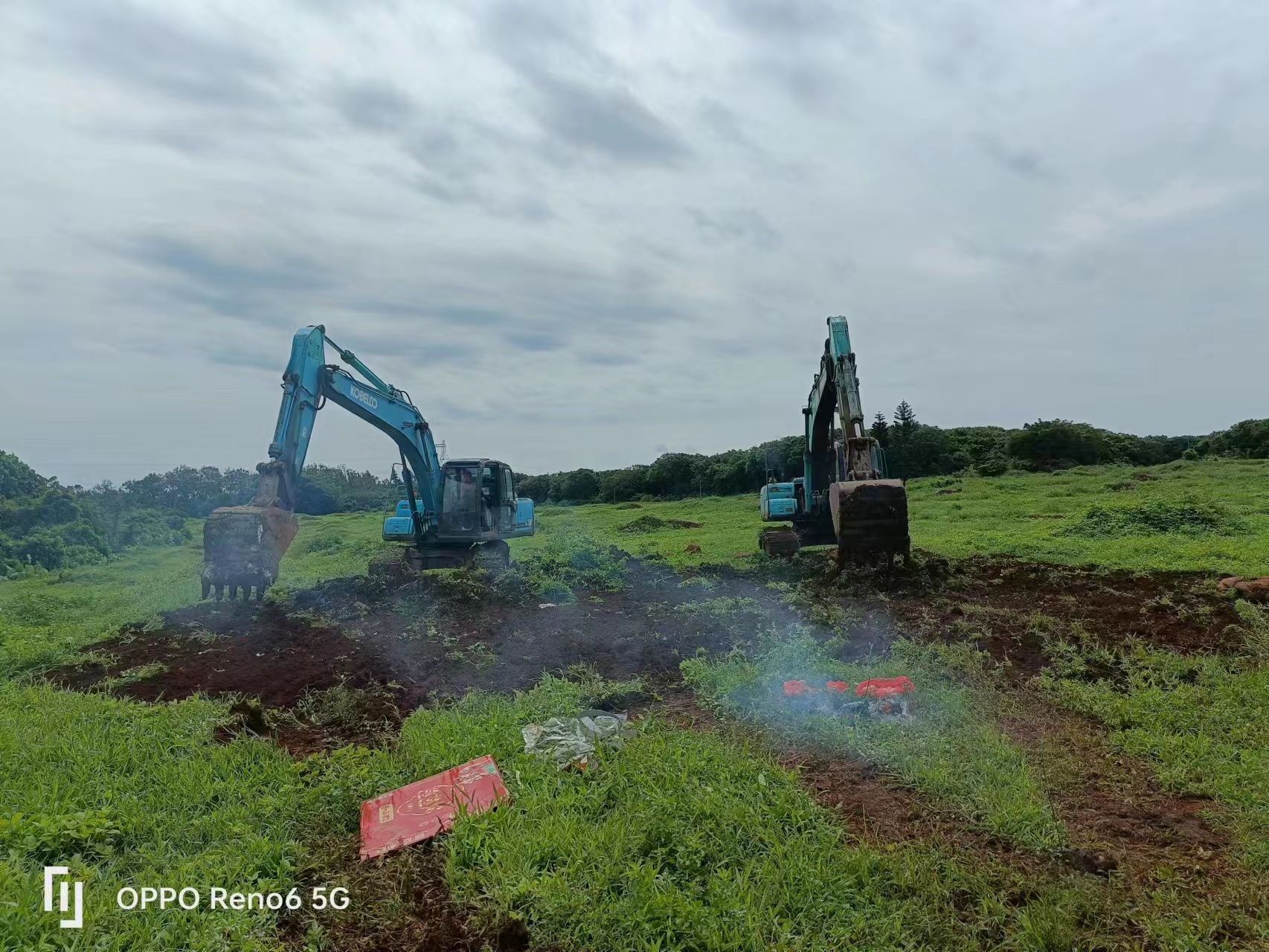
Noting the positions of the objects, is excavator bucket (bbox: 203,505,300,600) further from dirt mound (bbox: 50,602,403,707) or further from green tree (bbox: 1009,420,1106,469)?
green tree (bbox: 1009,420,1106,469)

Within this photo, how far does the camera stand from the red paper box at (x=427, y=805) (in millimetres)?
3826

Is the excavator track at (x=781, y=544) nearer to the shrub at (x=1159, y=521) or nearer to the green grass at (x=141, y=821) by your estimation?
the shrub at (x=1159, y=521)

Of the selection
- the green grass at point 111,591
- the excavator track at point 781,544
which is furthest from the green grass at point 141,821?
the excavator track at point 781,544

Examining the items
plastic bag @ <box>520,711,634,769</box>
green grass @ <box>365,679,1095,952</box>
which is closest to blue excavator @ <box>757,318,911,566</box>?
plastic bag @ <box>520,711,634,769</box>

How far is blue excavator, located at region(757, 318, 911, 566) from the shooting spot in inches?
375

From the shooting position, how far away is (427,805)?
407 centimetres

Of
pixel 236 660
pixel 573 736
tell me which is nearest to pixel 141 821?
pixel 573 736

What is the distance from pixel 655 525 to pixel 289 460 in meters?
16.8

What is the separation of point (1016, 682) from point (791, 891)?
396 centimetres

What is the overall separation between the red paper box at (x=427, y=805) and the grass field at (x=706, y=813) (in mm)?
148

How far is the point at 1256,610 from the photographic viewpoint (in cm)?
771

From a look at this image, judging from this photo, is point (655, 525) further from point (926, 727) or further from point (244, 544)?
point (926, 727)

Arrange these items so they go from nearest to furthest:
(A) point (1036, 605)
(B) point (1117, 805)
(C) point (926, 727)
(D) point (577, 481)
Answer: (B) point (1117, 805), (C) point (926, 727), (A) point (1036, 605), (D) point (577, 481)

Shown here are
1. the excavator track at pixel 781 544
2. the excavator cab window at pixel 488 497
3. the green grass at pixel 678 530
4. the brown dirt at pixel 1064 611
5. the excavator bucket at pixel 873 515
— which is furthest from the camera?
the green grass at pixel 678 530
